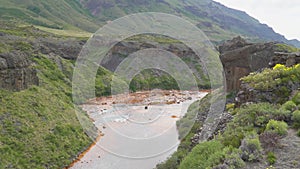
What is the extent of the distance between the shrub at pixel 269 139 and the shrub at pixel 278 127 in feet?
0.57

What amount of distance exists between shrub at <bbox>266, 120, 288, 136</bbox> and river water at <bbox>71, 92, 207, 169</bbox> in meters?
17.2

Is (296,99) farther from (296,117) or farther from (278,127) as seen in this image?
(278,127)

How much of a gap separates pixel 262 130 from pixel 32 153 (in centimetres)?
2048

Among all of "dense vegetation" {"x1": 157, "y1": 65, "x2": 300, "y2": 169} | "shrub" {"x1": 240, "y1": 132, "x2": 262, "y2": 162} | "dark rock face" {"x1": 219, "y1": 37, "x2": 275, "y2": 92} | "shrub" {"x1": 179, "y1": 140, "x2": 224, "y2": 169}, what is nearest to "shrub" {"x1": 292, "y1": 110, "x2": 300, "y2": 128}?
"dense vegetation" {"x1": 157, "y1": 65, "x2": 300, "y2": 169}

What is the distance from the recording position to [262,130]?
13.9 m

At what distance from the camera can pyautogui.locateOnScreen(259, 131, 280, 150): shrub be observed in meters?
12.6

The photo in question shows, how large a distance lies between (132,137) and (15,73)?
14399 millimetres

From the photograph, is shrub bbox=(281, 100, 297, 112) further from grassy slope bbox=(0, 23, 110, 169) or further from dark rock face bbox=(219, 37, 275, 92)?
grassy slope bbox=(0, 23, 110, 169)

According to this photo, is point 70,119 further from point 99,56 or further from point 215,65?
point 99,56

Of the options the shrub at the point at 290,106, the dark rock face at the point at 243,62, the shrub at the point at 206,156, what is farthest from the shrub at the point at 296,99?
the dark rock face at the point at 243,62

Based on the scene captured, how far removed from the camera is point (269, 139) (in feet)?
42.1

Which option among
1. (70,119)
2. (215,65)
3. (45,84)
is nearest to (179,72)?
(215,65)

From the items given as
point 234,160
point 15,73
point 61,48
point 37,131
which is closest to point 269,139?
point 234,160

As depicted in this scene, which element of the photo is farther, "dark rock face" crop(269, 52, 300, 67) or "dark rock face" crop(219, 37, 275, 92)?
"dark rock face" crop(219, 37, 275, 92)
